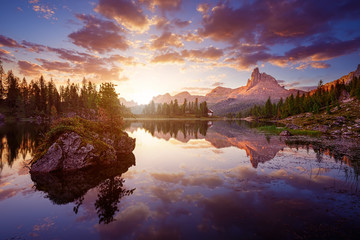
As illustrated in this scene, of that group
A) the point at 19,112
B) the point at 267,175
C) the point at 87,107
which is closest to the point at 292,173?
the point at 267,175

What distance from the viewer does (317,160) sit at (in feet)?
68.9

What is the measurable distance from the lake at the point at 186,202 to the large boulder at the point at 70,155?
1.53 metres

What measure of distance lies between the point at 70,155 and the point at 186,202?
46.0 feet

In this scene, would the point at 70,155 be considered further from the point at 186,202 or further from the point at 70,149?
the point at 186,202

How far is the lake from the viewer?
840cm

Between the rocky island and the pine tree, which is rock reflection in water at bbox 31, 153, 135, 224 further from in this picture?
the pine tree

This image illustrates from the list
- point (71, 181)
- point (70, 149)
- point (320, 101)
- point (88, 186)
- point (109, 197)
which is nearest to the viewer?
point (109, 197)

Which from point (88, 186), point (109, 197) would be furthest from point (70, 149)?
point (109, 197)

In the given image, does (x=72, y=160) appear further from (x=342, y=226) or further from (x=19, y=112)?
(x=19, y=112)

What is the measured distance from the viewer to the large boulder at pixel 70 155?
17.0m

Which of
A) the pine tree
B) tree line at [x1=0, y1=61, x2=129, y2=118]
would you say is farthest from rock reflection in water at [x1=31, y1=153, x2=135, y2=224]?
the pine tree

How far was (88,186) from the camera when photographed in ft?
44.8

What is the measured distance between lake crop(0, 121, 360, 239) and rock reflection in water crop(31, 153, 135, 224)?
0.23ft

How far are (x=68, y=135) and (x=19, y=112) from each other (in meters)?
128
